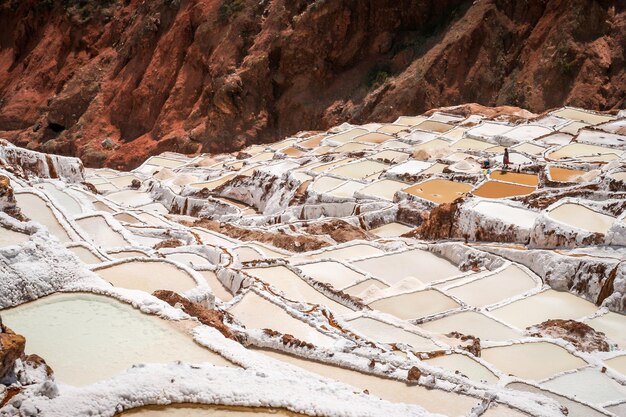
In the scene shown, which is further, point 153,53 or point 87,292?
point 153,53

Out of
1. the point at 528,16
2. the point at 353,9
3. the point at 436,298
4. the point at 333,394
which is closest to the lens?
the point at 333,394

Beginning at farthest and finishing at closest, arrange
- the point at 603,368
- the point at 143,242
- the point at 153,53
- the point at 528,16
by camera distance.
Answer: the point at 153,53
the point at 528,16
the point at 143,242
the point at 603,368

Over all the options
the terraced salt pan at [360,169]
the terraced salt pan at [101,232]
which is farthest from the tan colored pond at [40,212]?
the terraced salt pan at [360,169]

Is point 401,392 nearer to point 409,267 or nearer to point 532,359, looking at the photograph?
point 532,359

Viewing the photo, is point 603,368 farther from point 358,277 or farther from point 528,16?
point 528,16

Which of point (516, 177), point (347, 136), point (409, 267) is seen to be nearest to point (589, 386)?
point (409, 267)

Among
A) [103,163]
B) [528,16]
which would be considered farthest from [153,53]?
[528,16]
